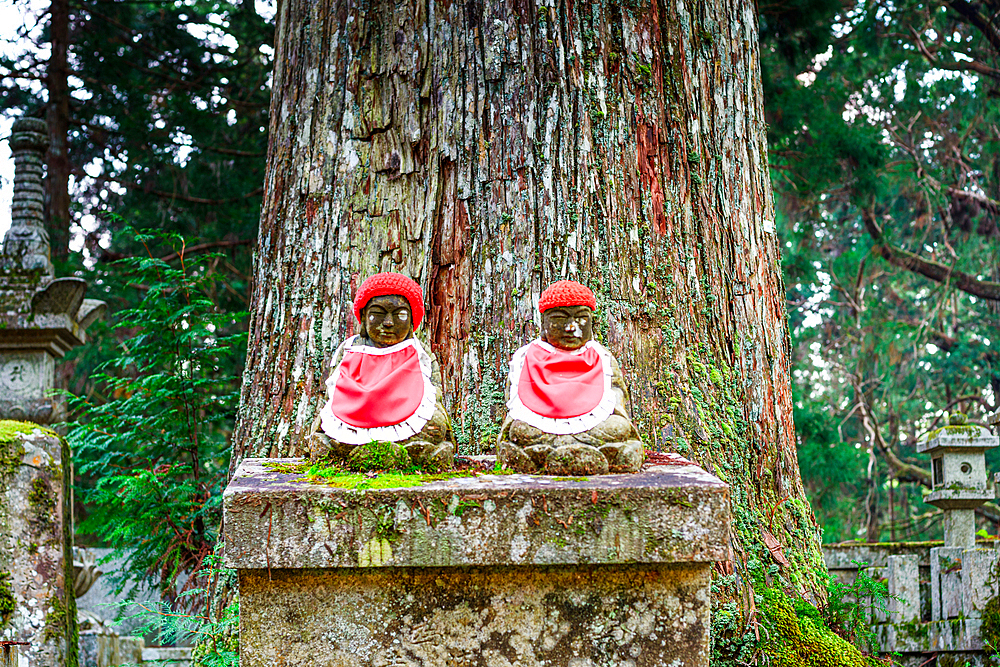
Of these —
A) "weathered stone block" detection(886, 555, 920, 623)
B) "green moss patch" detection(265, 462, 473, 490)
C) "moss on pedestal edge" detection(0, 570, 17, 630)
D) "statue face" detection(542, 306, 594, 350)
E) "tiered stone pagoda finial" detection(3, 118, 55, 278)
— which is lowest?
"weathered stone block" detection(886, 555, 920, 623)

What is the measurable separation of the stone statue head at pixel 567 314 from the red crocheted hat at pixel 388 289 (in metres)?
0.41

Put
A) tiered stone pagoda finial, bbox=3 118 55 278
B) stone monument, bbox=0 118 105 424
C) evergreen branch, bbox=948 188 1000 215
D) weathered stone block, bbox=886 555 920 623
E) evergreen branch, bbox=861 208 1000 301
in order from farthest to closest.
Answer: evergreen branch, bbox=948 188 1000 215, evergreen branch, bbox=861 208 1000 301, weathered stone block, bbox=886 555 920 623, tiered stone pagoda finial, bbox=3 118 55 278, stone monument, bbox=0 118 105 424

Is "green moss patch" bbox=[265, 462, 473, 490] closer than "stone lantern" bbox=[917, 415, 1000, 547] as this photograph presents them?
Yes

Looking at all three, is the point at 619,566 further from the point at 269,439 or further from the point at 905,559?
the point at 905,559

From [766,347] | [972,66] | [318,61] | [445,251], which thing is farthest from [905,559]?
[972,66]

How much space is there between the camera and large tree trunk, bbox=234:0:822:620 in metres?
3.22

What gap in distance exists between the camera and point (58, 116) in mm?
10586

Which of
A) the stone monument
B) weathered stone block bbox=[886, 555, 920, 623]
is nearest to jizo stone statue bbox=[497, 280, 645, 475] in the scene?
the stone monument

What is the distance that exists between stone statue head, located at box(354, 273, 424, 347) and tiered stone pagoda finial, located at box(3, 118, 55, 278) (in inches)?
148

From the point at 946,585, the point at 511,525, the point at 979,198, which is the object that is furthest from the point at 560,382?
the point at 979,198

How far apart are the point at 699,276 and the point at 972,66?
33.6ft

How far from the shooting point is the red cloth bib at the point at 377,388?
2.44 metres

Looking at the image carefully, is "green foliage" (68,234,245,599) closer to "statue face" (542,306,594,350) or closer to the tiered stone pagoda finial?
the tiered stone pagoda finial

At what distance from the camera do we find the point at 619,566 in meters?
2.28
